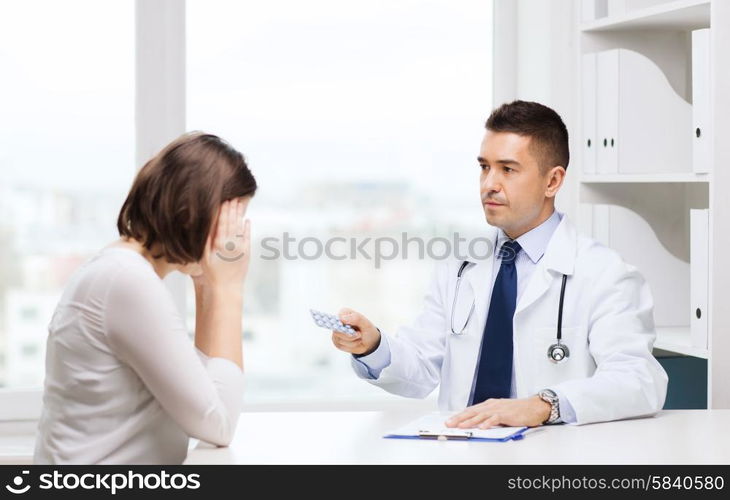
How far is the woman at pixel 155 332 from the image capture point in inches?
57.4

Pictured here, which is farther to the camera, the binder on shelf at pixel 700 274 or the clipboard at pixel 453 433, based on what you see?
the binder on shelf at pixel 700 274

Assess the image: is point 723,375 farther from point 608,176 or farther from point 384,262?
point 384,262

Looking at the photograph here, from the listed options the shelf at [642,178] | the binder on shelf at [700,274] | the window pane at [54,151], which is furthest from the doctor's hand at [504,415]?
the window pane at [54,151]

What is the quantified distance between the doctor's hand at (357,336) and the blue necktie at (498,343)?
0.27 meters

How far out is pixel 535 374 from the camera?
6.86 ft

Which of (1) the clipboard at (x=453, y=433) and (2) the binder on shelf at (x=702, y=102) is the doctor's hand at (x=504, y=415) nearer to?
(1) the clipboard at (x=453, y=433)

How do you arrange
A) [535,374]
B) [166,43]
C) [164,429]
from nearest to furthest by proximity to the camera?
[164,429], [535,374], [166,43]

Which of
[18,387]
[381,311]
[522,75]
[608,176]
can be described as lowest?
[18,387]

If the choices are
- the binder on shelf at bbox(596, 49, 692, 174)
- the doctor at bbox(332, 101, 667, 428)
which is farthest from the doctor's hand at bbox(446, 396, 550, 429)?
the binder on shelf at bbox(596, 49, 692, 174)

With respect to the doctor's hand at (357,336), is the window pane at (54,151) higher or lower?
higher

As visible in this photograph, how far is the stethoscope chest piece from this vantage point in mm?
2035
